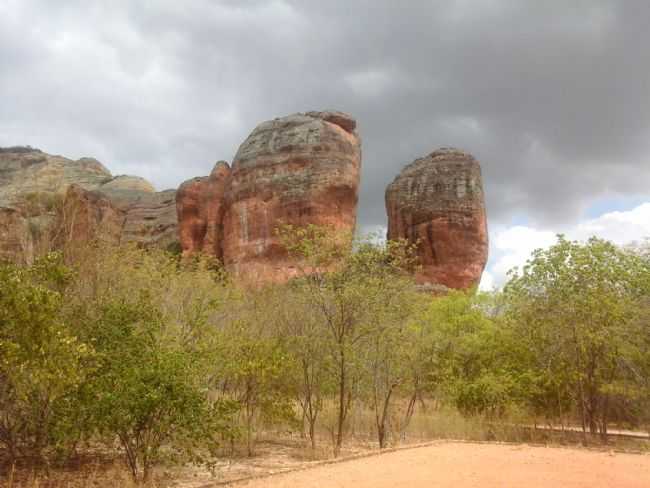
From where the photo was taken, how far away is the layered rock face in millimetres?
33406

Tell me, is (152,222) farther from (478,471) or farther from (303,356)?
(478,471)

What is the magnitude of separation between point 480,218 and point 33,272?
36484 mm

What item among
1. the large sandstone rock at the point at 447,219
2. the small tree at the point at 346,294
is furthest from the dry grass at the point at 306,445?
the large sandstone rock at the point at 447,219

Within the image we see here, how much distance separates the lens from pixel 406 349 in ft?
54.4

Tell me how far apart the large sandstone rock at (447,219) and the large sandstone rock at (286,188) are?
494 cm

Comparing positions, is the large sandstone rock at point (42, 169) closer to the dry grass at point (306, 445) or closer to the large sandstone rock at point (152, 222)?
the large sandstone rock at point (152, 222)

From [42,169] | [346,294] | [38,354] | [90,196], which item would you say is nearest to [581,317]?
[346,294]

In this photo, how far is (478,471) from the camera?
1012 centimetres

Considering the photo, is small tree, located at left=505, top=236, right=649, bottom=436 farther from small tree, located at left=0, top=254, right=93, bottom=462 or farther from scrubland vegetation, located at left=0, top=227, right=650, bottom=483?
small tree, located at left=0, top=254, right=93, bottom=462

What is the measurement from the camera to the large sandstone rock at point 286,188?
39.9m

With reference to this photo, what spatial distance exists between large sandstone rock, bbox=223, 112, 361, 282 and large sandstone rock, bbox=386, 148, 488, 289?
4942mm

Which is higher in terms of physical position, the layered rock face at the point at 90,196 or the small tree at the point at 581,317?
the layered rock face at the point at 90,196

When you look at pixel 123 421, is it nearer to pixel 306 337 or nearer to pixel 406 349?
pixel 306 337

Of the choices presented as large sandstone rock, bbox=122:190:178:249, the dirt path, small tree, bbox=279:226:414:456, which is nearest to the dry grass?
the dirt path
